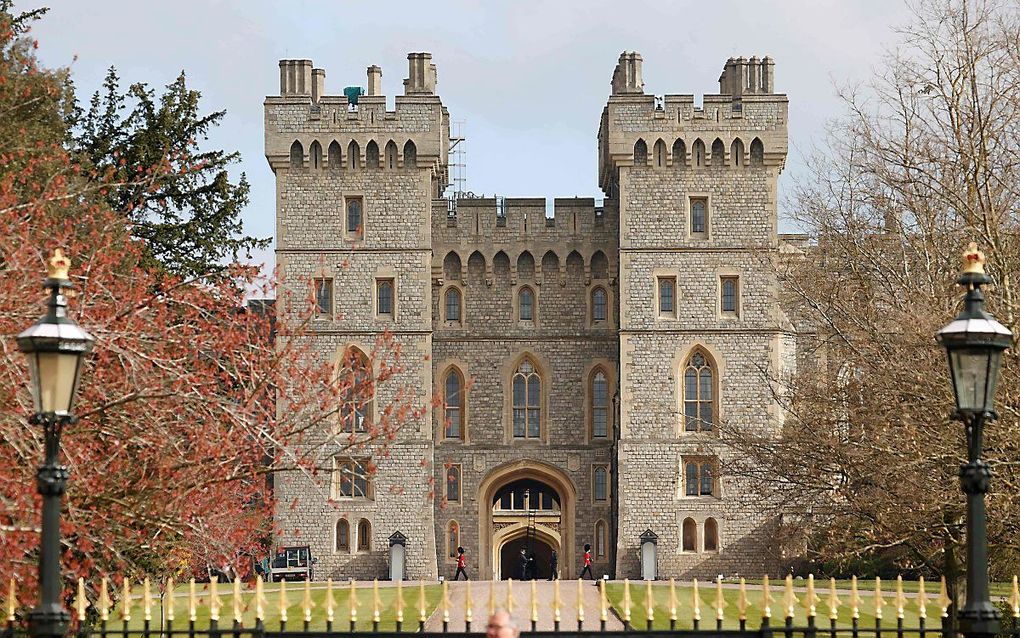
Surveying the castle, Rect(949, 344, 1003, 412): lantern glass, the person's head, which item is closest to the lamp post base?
the person's head

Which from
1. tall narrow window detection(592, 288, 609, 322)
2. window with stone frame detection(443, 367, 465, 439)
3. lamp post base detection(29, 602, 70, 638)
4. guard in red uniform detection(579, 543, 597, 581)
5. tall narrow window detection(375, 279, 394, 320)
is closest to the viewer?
lamp post base detection(29, 602, 70, 638)

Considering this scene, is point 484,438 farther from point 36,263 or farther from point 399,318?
point 36,263

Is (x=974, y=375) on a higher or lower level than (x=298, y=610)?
higher

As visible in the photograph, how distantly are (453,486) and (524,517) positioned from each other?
14686 mm

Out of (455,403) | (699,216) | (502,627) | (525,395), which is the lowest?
(502,627)

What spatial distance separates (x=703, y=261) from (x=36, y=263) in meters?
26.0

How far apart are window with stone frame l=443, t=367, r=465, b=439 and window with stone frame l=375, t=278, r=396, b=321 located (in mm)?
2503

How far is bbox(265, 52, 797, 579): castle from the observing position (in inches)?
1515

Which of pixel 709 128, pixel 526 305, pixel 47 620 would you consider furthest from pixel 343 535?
pixel 47 620

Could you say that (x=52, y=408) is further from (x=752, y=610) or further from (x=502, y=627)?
(x=752, y=610)

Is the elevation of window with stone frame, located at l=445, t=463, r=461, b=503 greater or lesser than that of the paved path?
greater

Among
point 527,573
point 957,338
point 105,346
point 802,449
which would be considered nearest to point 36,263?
point 105,346

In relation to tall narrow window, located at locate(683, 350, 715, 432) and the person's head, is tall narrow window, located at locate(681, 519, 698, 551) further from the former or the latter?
the person's head

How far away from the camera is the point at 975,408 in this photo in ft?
31.1
